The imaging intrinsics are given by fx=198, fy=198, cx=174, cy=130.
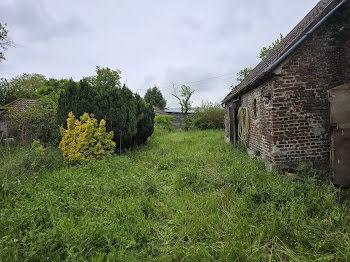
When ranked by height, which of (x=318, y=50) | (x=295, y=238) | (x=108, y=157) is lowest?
(x=295, y=238)

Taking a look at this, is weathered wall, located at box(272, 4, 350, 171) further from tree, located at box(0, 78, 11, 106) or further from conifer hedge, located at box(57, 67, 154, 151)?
tree, located at box(0, 78, 11, 106)

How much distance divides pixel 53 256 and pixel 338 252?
134 inches

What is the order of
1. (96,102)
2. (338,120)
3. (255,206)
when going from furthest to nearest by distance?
(96,102)
(338,120)
(255,206)

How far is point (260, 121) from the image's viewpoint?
6.18 meters

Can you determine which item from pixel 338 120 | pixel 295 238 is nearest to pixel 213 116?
pixel 338 120

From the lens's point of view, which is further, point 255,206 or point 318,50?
point 318,50

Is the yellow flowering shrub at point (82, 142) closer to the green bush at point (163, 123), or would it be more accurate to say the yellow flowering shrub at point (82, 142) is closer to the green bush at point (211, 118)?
the green bush at point (163, 123)

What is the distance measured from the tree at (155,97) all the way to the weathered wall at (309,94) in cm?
3562

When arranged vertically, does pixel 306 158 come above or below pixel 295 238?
above

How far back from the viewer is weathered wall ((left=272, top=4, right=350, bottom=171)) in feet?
16.5

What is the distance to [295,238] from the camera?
2.65 meters

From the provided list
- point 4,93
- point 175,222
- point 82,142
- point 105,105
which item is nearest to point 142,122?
point 105,105

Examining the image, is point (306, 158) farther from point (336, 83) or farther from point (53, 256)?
point (53, 256)

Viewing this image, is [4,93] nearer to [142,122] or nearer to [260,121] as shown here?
[142,122]
